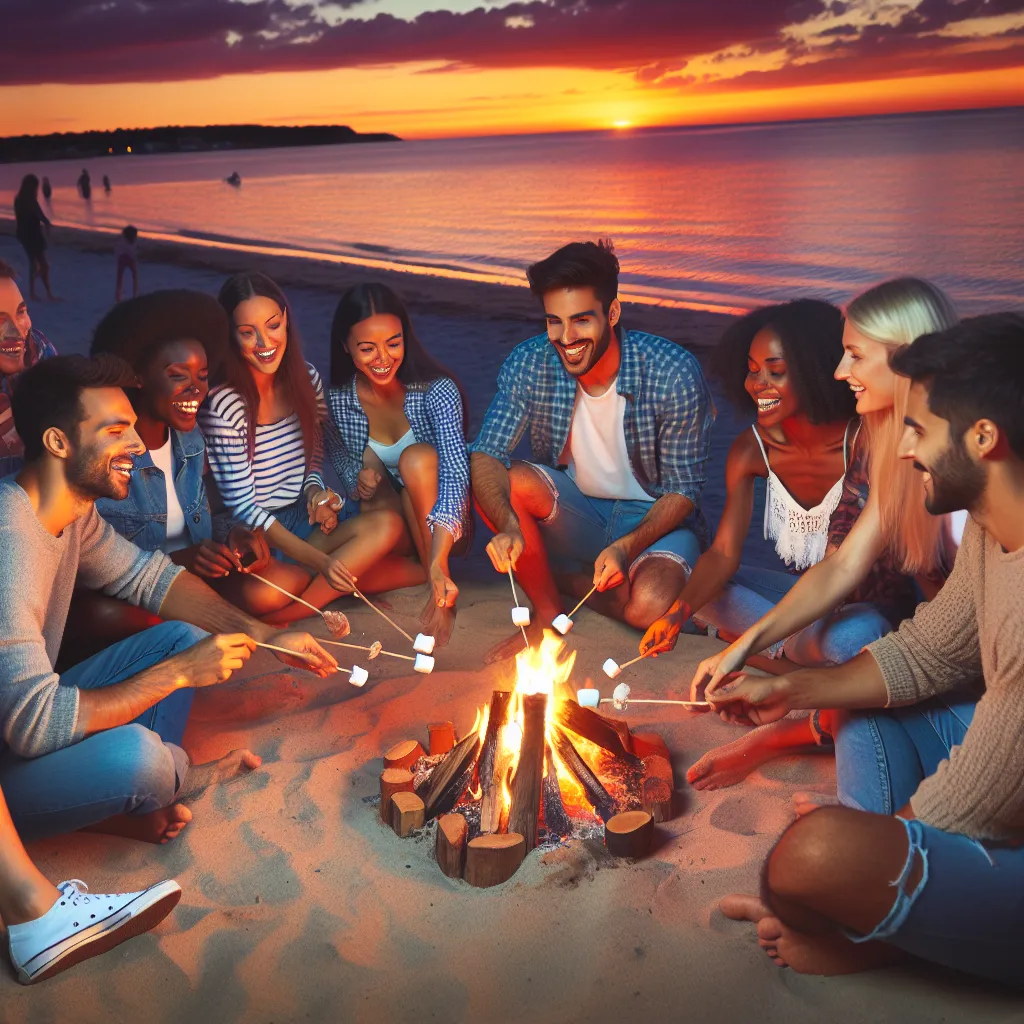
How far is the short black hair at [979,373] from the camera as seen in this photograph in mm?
2344

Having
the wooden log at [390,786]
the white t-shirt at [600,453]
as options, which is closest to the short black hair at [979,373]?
the wooden log at [390,786]

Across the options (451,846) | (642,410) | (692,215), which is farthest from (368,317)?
(692,215)

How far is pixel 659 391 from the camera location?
4.55 metres

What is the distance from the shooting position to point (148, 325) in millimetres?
4219

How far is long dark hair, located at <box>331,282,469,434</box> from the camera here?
15.3ft

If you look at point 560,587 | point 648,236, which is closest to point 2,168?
point 648,236

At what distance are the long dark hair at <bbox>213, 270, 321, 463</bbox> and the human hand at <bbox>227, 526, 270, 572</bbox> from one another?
39cm

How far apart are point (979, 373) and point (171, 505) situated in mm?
3197

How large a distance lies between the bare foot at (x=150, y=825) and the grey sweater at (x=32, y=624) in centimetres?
38

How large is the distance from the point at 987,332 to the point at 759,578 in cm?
221

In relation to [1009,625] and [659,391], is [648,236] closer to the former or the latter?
[659,391]

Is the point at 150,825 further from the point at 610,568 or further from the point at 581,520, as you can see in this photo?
the point at 581,520

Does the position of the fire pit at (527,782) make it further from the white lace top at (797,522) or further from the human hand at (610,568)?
the white lace top at (797,522)

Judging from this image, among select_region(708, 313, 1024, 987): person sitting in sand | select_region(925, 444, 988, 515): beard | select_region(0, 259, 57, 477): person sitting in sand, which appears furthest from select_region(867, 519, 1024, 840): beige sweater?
select_region(0, 259, 57, 477): person sitting in sand
